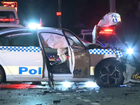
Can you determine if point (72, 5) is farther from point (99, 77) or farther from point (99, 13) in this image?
point (99, 77)

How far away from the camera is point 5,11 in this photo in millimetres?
11508

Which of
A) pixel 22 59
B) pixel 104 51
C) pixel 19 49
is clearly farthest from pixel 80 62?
pixel 19 49

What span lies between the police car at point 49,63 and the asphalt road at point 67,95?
0.27 metres

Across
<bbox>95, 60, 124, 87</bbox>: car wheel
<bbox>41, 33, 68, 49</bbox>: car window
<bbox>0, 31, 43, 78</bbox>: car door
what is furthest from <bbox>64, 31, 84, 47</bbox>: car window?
<bbox>0, 31, 43, 78</bbox>: car door

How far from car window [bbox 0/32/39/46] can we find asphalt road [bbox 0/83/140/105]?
1.13 m

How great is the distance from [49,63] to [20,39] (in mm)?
945

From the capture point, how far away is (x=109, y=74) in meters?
6.61

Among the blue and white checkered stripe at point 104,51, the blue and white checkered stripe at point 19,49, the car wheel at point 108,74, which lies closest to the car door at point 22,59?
the blue and white checkered stripe at point 19,49

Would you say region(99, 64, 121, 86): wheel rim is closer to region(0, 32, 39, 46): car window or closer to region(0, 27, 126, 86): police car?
region(0, 27, 126, 86): police car

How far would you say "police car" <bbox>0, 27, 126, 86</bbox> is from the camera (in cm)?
638

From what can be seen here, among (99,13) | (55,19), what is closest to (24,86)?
(99,13)

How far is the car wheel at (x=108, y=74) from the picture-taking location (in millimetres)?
6578

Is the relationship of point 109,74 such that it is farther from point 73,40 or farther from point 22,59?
point 22,59

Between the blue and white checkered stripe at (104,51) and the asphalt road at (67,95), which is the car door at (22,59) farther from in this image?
the blue and white checkered stripe at (104,51)
